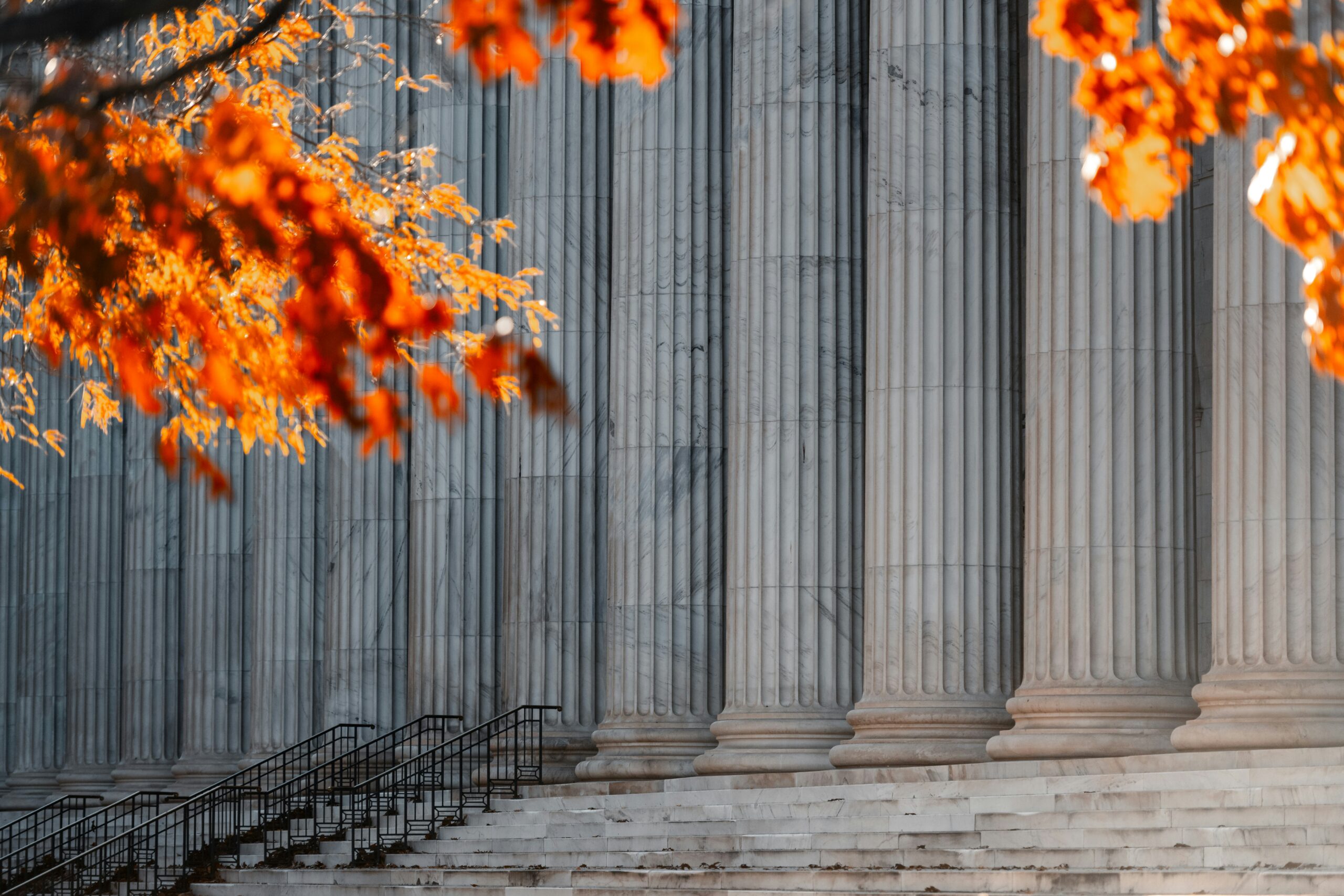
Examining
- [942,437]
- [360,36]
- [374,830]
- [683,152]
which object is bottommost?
[374,830]

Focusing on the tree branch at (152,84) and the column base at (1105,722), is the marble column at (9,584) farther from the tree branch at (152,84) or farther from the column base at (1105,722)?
the tree branch at (152,84)

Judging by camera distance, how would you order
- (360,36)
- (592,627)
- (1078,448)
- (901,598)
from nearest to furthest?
(1078,448)
(901,598)
(592,627)
(360,36)

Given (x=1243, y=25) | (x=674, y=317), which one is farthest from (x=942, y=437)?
(x=1243, y=25)

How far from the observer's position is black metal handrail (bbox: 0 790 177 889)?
48938mm

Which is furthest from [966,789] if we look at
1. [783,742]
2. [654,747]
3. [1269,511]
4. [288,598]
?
[288,598]

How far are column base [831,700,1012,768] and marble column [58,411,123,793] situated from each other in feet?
101

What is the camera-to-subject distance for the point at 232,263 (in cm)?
2109

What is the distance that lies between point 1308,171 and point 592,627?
1227 inches

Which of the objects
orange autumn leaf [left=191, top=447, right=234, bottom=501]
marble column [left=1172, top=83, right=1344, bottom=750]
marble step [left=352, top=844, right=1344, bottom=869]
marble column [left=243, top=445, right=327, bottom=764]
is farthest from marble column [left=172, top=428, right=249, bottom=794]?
orange autumn leaf [left=191, top=447, right=234, bottom=501]

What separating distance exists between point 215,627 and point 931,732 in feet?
84.9

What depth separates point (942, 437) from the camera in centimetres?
3394

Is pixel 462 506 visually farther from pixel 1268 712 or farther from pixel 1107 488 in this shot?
pixel 1268 712

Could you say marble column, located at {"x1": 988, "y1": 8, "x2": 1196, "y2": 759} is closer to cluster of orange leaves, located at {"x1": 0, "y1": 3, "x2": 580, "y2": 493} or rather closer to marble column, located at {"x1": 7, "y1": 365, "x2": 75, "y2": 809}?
cluster of orange leaves, located at {"x1": 0, "y1": 3, "x2": 580, "y2": 493}

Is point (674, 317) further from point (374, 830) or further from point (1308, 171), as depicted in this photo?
point (1308, 171)
